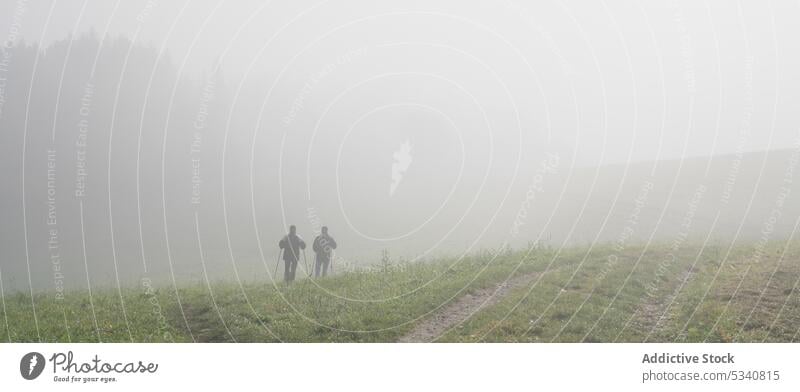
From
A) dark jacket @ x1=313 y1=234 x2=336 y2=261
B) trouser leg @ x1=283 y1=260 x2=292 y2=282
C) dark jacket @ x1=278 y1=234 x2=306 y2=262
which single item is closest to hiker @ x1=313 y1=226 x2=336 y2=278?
dark jacket @ x1=313 y1=234 x2=336 y2=261

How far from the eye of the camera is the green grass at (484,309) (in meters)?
14.4

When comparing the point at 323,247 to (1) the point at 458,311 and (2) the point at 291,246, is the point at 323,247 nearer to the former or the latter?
(2) the point at 291,246

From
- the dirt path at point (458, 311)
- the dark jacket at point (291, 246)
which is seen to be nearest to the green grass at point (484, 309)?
the dirt path at point (458, 311)

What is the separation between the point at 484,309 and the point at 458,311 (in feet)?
2.50

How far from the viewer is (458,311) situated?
51.7ft

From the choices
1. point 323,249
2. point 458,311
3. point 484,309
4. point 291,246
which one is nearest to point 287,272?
point 291,246

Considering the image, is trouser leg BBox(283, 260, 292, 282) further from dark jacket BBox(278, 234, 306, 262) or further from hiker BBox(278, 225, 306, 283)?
dark jacket BBox(278, 234, 306, 262)

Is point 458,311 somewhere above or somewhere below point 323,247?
below

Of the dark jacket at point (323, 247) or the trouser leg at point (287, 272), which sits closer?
the trouser leg at point (287, 272)

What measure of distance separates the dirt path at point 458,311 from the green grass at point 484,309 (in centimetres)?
25

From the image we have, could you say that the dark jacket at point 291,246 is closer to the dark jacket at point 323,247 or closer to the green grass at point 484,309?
the dark jacket at point 323,247

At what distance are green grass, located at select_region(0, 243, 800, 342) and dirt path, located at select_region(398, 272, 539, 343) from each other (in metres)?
0.25
